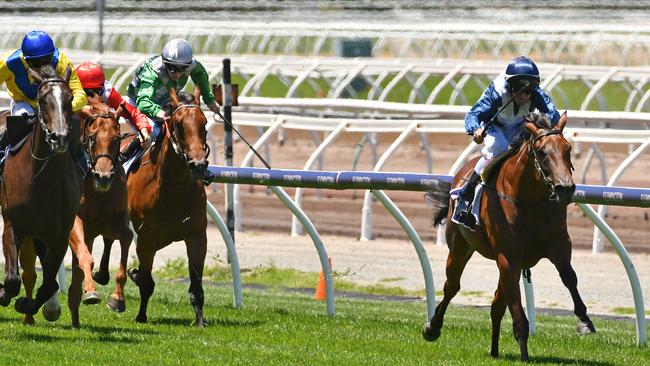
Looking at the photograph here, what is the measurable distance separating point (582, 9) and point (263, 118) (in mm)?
11261

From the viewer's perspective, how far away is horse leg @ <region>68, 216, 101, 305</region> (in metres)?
9.73

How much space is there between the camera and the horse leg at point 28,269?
974cm

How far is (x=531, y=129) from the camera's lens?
→ 336 inches

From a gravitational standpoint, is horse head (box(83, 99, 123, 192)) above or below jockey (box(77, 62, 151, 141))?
below

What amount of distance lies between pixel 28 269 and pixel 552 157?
350 centimetres

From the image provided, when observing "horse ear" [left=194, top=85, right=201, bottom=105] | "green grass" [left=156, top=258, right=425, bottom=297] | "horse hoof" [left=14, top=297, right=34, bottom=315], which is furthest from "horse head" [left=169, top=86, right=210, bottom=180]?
"green grass" [left=156, top=258, right=425, bottom=297]

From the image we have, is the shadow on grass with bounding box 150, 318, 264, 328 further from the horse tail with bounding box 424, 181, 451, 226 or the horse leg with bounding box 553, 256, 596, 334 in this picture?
the horse leg with bounding box 553, 256, 596, 334

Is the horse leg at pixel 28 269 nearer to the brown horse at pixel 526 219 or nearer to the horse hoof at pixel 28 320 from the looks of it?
the horse hoof at pixel 28 320

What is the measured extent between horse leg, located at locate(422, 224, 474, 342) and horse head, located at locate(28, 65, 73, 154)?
2.46m

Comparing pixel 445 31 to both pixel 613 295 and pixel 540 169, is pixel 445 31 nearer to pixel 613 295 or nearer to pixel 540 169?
pixel 613 295

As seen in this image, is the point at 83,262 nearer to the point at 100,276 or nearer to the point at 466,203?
the point at 100,276

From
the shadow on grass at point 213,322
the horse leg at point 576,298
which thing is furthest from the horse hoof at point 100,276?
the horse leg at point 576,298

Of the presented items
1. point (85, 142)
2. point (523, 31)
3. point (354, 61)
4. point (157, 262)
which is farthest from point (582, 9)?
point (85, 142)

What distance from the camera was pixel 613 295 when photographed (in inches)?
568
